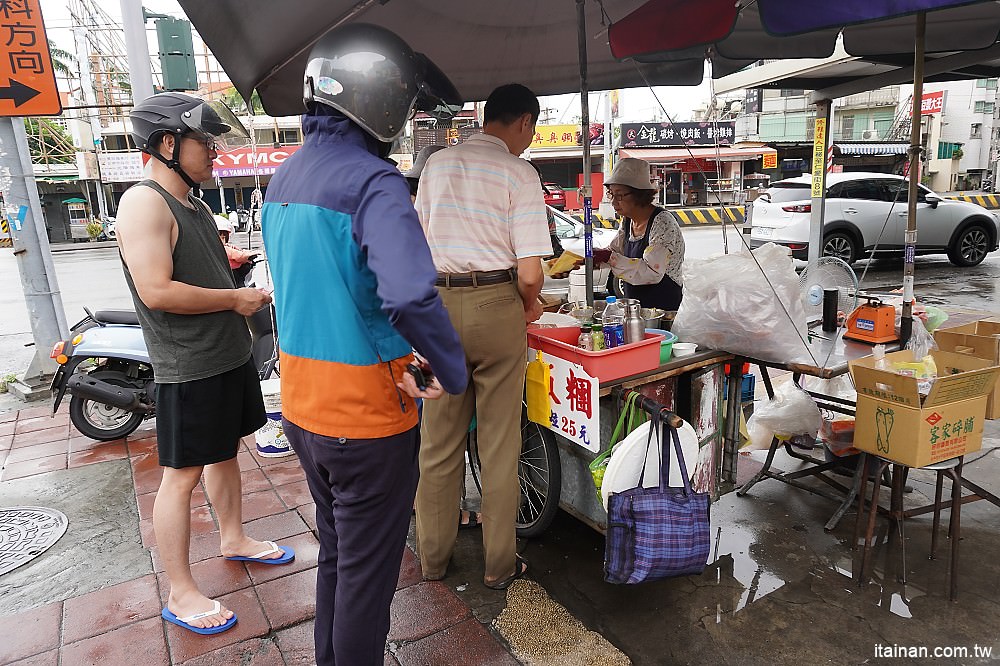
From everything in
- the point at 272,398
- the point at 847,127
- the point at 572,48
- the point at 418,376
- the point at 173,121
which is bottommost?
the point at 272,398

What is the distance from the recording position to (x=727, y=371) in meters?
3.00

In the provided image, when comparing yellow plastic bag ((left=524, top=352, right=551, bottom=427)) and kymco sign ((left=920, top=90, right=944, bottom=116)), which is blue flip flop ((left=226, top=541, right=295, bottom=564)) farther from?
kymco sign ((left=920, top=90, right=944, bottom=116))

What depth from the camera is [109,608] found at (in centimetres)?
268

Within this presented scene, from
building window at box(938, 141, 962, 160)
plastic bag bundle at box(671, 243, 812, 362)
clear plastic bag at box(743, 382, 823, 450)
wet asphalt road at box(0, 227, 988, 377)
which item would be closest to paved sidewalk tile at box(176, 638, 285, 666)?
plastic bag bundle at box(671, 243, 812, 362)

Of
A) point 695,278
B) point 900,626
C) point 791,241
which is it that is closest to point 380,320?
point 695,278

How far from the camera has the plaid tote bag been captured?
234 cm

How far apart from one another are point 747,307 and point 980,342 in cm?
123

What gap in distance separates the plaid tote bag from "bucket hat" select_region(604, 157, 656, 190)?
1883 millimetres

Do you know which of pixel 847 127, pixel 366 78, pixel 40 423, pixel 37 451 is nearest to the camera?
pixel 366 78

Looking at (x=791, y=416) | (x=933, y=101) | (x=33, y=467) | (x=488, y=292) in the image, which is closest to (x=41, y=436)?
(x=33, y=467)

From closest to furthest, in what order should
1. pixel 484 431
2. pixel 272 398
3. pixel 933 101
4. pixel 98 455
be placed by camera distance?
pixel 484 431, pixel 272 398, pixel 98 455, pixel 933 101

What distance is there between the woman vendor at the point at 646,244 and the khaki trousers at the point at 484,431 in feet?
4.74

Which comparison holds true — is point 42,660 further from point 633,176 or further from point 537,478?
point 633,176

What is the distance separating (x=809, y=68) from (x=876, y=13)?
3668 mm
